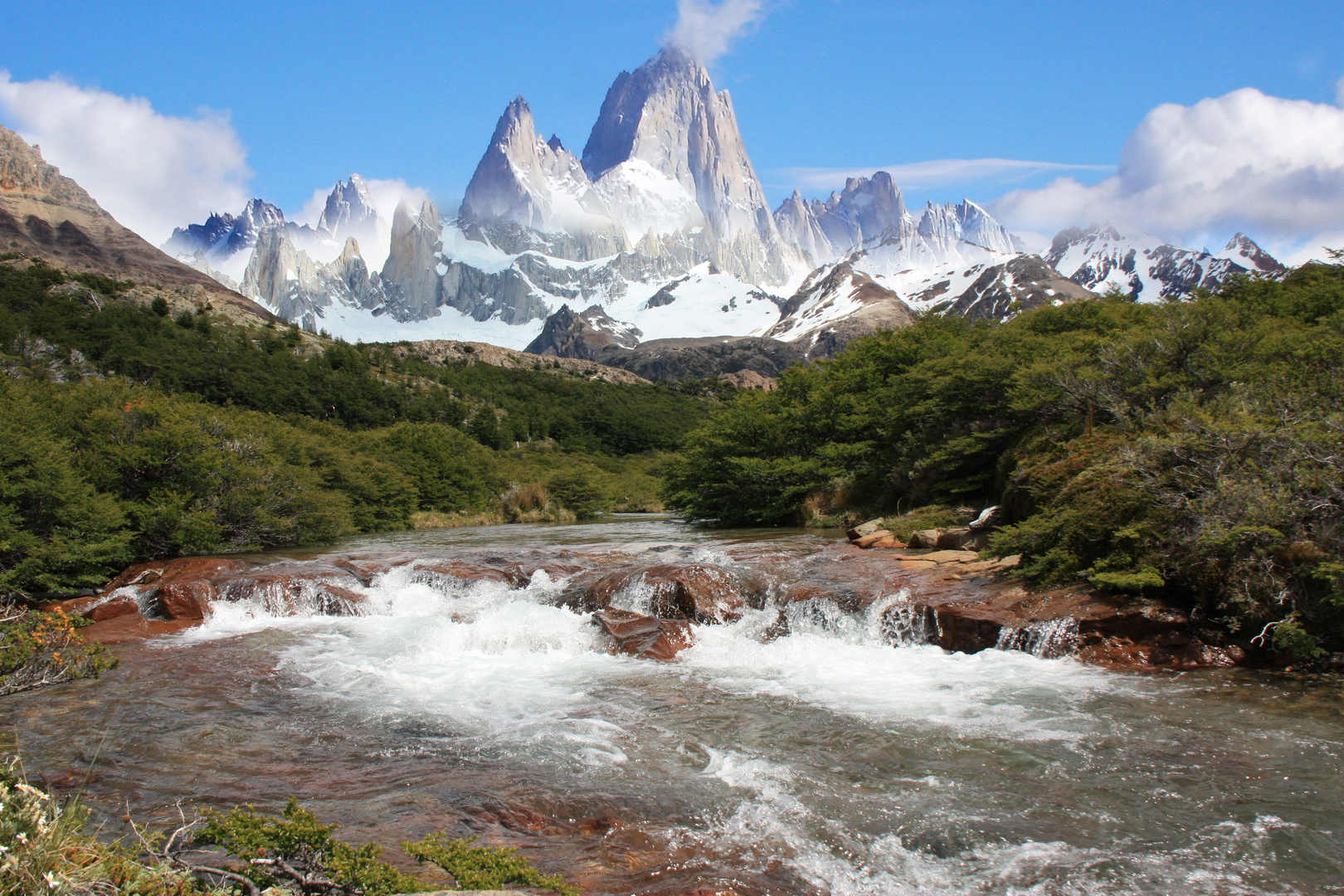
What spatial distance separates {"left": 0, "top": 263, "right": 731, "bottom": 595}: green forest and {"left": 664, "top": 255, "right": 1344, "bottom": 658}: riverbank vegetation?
15.2m

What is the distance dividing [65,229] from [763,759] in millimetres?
148348

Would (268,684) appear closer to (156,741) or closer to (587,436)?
(156,741)

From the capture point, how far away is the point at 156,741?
22.2 feet

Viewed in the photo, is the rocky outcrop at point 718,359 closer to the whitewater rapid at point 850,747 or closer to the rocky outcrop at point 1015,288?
the rocky outcrop at point 1015,288

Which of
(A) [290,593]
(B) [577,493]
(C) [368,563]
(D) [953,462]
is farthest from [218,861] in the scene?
(B) [577,493]

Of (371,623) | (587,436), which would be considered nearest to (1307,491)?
(371,623)

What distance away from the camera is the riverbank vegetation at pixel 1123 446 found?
860cm

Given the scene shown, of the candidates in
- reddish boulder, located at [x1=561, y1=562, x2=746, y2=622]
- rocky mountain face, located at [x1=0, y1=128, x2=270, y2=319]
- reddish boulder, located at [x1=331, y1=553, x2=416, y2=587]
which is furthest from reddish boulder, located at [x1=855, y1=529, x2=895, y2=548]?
rocky mountain face, located at [x1=0, y1=128, x2=270, y2=319]

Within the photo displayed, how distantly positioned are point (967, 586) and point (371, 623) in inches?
395

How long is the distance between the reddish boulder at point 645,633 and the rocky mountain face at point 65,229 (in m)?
100

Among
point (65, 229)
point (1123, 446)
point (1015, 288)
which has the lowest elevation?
point (1123, 446)

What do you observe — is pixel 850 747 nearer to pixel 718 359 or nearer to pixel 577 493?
pixel 577 493

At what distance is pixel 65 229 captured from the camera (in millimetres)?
114625

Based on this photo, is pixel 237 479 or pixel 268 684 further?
pixel 237 479
